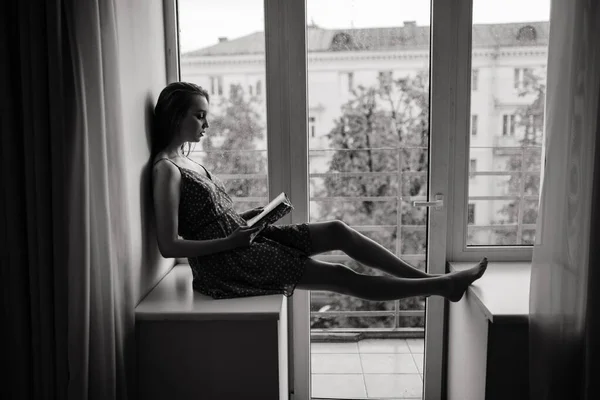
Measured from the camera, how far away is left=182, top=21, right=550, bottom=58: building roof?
2121 millimetres

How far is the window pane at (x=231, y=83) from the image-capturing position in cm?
217

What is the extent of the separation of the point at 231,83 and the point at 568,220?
4.45 ft

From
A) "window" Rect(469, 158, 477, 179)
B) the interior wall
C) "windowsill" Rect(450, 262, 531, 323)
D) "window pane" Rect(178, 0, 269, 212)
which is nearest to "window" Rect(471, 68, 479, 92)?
"window" Rect(469, 158, 477, 179)

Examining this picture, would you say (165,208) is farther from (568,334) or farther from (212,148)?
(568,334)

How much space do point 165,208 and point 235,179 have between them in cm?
52

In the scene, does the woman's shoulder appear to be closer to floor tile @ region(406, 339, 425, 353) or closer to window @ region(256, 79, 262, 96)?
window @ region(256, 79, 262, 96)

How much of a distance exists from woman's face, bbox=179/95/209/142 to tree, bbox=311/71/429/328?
56cm

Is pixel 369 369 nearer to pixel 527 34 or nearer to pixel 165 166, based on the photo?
pixel 165 166

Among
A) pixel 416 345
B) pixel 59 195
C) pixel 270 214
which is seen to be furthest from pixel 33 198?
pixel 416 345

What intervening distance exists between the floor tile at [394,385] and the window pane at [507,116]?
677 mm

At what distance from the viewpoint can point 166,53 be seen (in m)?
2.20

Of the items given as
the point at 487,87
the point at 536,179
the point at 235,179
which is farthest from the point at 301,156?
the point at 536,179

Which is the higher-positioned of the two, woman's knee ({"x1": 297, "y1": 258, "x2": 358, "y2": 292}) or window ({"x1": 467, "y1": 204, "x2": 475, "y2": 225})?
window ({"x1": 467, "y1": 204, "x2": 475, "y2": 225})

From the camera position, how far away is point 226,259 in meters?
1.85
